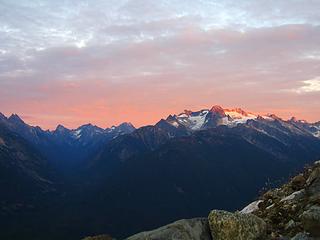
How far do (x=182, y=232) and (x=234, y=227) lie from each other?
6.91 feet

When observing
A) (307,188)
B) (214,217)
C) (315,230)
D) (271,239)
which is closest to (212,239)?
(214,217)

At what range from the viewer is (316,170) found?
83.7ft

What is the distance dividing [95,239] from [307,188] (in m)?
11.5

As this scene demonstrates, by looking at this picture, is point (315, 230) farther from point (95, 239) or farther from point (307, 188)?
point (95, 239)

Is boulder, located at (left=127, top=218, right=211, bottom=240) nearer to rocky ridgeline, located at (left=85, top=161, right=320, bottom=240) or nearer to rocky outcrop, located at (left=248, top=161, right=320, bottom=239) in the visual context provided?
rocky ridgeline, located at (left=85, top=161, right=320, bottom=240)

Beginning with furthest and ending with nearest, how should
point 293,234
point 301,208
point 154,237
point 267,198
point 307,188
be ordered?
point 267,198 < point 307,188 < point 301,208 < point 293,234 < point 154,237

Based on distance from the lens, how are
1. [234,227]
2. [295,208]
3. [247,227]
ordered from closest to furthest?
[234,227], [247,227], [295,208]

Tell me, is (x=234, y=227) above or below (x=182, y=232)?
below

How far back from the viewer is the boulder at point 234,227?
19203mm

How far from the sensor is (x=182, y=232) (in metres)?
19.5

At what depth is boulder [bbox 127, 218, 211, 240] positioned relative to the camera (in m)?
19.2

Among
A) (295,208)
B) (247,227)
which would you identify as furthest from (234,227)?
(295,208)

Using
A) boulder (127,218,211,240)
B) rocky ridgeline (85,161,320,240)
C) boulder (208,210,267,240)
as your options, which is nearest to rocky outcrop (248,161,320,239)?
rocky ridgeline (85,161,320,240)

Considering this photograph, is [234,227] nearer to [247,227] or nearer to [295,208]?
[247,227]
